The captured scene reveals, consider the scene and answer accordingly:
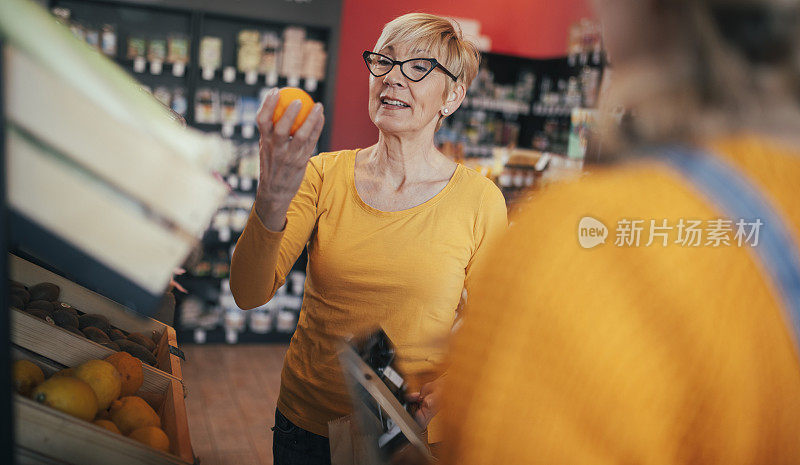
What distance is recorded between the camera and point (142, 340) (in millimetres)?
1698

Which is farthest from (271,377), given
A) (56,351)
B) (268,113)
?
(268,113)

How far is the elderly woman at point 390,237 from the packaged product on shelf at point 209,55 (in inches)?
133

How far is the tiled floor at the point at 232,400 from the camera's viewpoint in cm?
338

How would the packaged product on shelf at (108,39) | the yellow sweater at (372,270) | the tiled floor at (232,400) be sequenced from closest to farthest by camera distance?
the yellow sweater at (372,270) → the tiled floor at (232,400) → the packaged product on shelf at (108,39)

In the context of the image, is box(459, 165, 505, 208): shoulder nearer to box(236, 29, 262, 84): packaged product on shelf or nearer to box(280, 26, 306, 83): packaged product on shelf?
box(280, 26, 306, 83): packaged product on shelf

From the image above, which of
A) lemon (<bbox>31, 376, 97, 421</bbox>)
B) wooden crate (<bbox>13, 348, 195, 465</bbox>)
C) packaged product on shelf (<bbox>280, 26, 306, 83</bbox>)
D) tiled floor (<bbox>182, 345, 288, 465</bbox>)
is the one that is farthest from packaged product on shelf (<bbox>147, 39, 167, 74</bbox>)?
wooden crate (<bbox>13, 348, 195, 465</bbox>)

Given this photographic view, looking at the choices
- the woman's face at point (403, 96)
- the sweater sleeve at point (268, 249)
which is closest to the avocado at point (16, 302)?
the sweater sleeve at point (268, 249)

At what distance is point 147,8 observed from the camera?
4582 millimetres

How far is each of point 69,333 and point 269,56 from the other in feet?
12.6

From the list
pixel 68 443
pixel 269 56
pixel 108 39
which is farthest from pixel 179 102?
pixel 68 443

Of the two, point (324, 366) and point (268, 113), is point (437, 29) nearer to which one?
point (268, 113)

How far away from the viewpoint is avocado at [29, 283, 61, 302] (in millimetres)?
1569

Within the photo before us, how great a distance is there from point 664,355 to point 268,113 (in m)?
0.67

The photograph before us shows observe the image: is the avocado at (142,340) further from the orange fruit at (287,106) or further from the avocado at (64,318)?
the orange fruit at (287,106)
